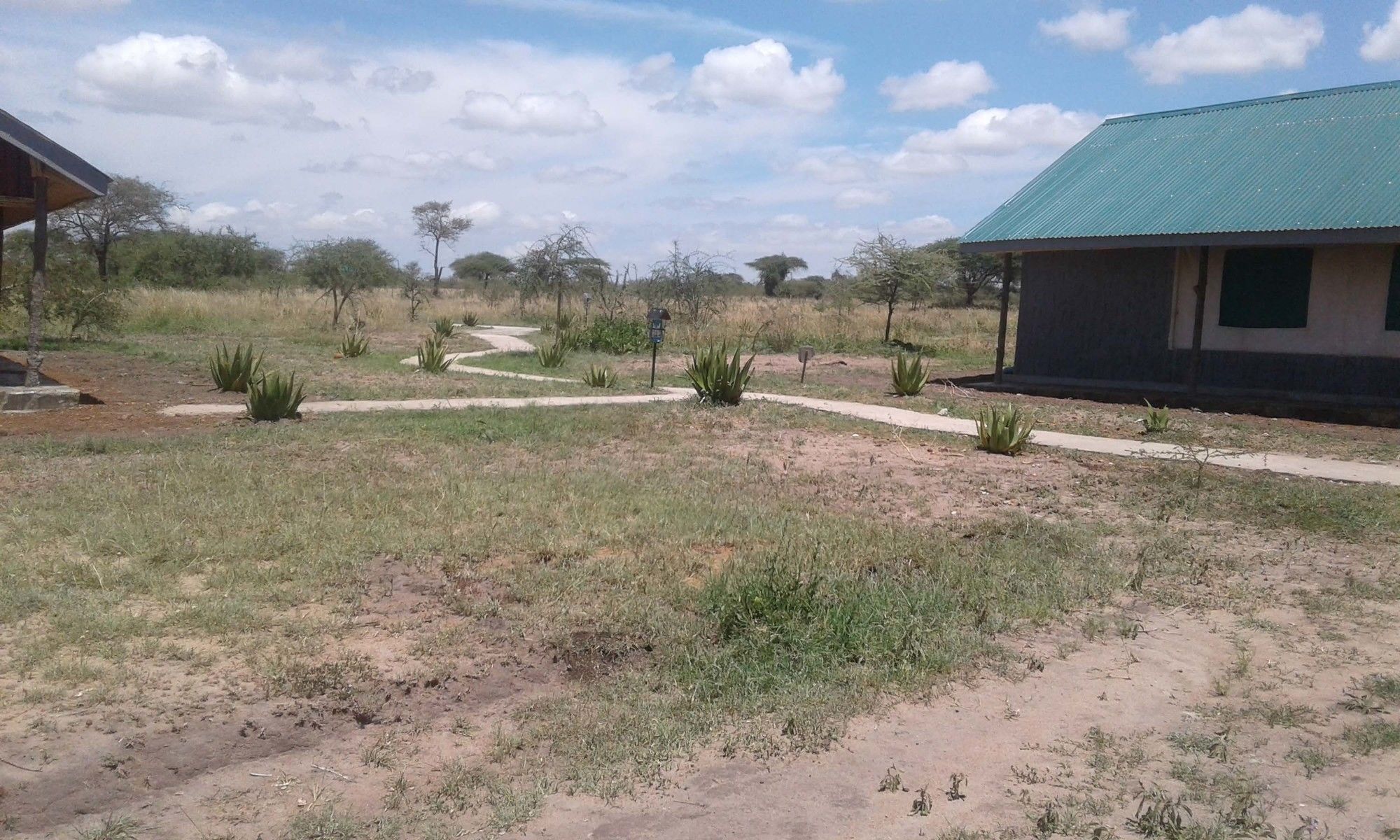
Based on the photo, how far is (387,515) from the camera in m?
8.17

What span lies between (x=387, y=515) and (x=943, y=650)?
4.02m

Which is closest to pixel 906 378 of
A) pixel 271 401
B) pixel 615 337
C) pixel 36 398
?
pixel 271 401

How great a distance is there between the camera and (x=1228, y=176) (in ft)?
60.0

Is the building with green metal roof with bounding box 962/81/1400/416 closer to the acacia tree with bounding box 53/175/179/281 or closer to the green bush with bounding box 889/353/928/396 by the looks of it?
the green bush with bounding box 889/353/928/396

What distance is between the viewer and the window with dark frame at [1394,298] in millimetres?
16281

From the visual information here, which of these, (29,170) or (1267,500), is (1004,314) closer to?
(1267,500)

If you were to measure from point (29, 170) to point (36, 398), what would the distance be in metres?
2.80

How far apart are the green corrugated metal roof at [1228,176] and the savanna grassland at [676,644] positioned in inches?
280

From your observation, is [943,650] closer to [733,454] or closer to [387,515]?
[387,515]

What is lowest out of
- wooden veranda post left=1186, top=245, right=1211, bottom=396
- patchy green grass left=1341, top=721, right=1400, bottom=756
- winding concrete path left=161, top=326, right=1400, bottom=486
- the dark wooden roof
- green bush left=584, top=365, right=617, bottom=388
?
patchy green grass left=1341, top=721, right=1400, bottom=756

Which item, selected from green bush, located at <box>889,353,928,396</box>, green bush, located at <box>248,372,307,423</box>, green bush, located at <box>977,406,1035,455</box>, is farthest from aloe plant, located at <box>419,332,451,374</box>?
green bush, located at <box>977,406,1035,455</box>

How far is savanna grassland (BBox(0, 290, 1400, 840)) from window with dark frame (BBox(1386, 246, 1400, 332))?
7.19 meters

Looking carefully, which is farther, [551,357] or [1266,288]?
[551,357]

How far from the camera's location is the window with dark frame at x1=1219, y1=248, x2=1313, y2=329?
56.5 ft
